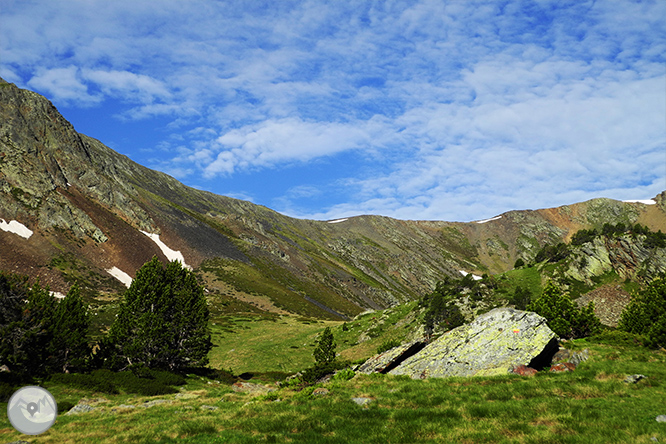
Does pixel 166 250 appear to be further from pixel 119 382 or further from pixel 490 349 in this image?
pixel 490 349

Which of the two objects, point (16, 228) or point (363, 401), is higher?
point (16, 228)

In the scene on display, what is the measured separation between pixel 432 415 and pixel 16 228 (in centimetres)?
13348

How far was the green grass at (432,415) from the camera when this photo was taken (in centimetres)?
1193

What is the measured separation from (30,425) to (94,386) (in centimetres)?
1401

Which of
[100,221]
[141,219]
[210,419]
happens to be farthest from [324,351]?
[141,219]

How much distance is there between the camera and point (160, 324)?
1559 inches

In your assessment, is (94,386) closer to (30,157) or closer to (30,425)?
(30,425)

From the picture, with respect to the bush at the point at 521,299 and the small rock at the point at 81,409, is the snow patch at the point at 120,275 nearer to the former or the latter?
the small rock at the point at 81,409

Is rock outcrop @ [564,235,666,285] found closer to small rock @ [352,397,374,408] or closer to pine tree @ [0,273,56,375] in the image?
small rock @ [352,397,374,408]

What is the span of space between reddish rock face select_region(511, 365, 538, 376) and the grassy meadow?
0.63 meters

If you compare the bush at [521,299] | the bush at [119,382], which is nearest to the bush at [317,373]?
the bush at [119,382]

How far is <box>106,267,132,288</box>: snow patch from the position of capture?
116438 millimetres

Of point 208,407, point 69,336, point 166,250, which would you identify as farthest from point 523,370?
point 166,250

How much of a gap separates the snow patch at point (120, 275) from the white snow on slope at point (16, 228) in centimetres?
2375
